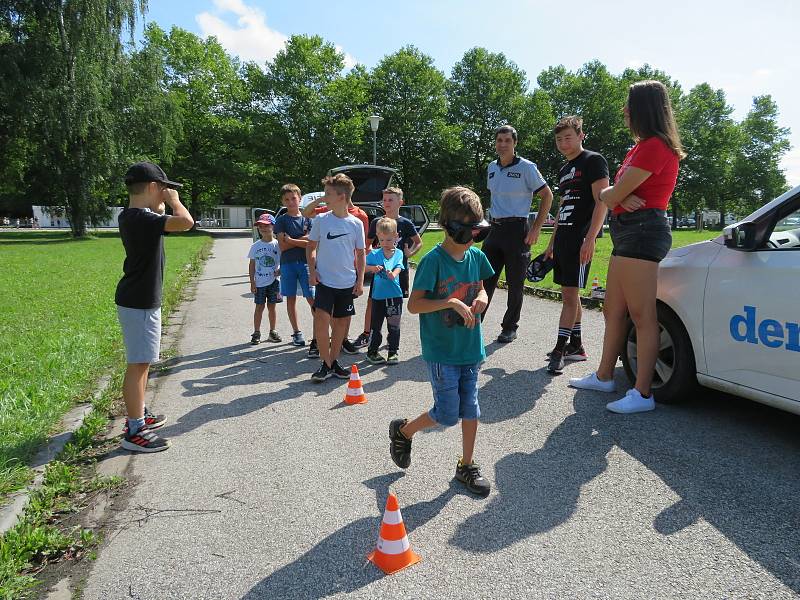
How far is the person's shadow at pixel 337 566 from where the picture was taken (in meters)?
2.29

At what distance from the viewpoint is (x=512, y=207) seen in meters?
5.91

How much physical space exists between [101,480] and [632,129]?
13.7 ft

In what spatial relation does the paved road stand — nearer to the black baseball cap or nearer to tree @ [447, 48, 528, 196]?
the black baseball cap

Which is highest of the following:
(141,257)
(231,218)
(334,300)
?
(141,257)

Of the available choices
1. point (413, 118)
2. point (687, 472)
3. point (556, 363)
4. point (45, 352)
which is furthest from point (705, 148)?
point (45, 352)

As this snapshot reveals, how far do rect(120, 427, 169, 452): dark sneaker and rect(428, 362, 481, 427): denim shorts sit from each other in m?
1.95

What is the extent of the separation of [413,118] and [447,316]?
45893 mm

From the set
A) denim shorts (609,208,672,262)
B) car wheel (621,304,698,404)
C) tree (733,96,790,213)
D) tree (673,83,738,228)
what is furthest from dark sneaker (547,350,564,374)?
tree (733,96,790,213)

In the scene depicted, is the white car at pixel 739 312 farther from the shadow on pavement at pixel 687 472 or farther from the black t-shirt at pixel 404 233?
the black t-shirt at pixel 404 233

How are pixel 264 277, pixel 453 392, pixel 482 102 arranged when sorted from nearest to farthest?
pixel 453 392 < pixel 264 277 < pixel 482 102

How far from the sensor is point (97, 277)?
13.0 metres

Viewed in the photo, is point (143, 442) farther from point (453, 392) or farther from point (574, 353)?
point (574, 353)

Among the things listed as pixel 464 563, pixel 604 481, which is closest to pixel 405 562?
pixel 464 563

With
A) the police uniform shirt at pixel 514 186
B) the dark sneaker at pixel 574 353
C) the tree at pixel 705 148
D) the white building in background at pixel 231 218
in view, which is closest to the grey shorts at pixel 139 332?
the police uniform shirt at pixel 514 186
